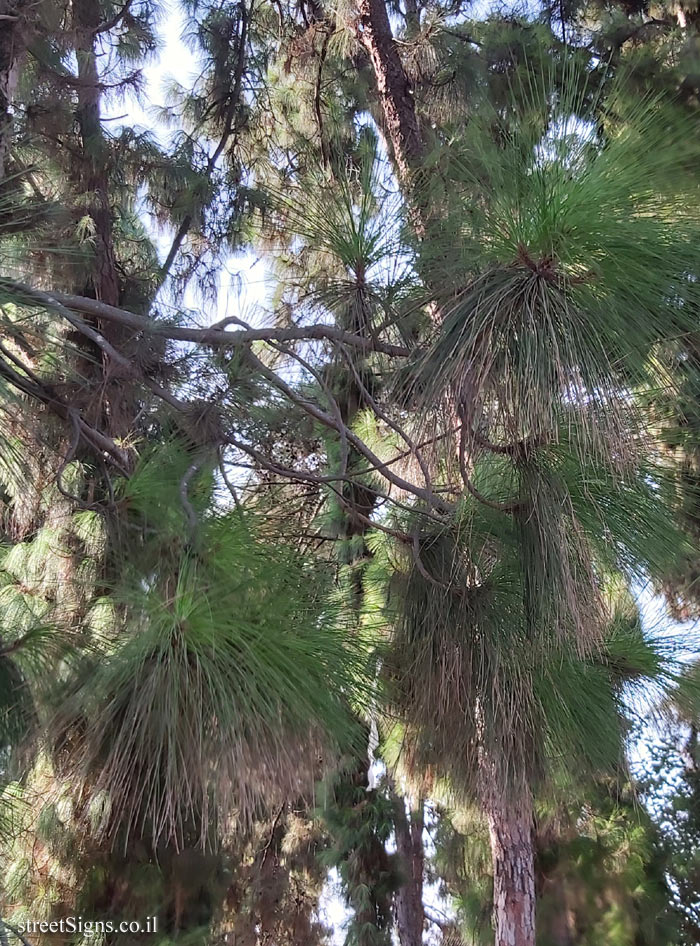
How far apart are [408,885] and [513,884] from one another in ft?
7.12

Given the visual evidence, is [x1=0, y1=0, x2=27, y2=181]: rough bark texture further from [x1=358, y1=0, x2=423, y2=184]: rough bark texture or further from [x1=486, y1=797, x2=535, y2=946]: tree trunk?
[x1=486, y1=797, x2=535, y2=946]: tree trunk

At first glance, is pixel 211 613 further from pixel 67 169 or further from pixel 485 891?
pixel 485 891

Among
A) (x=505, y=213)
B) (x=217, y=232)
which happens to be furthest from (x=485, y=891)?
(x=505, y=213)

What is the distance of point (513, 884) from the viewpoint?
3037 mm

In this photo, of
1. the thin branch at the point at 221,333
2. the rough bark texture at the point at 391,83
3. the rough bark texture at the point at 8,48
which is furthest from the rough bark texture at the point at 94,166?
the rough bark texture at the point at 391,83

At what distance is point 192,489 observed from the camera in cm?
181

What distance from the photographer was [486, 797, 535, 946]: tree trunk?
3012 millimetres

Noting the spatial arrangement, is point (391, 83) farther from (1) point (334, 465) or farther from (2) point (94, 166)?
(1) point (334, 465)

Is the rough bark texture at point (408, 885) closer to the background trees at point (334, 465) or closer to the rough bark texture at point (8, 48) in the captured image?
the background trees at point (334, 465)

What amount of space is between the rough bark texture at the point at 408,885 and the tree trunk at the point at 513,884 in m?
1.69

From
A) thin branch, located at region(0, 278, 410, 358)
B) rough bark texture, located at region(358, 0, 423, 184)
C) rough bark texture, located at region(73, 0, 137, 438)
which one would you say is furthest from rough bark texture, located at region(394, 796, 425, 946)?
thin branch, located at region(0, 278, 410, 358)

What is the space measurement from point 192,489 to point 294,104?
313 cm

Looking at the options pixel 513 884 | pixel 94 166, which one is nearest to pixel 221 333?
pixel 94 166

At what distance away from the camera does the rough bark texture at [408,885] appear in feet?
16.2
